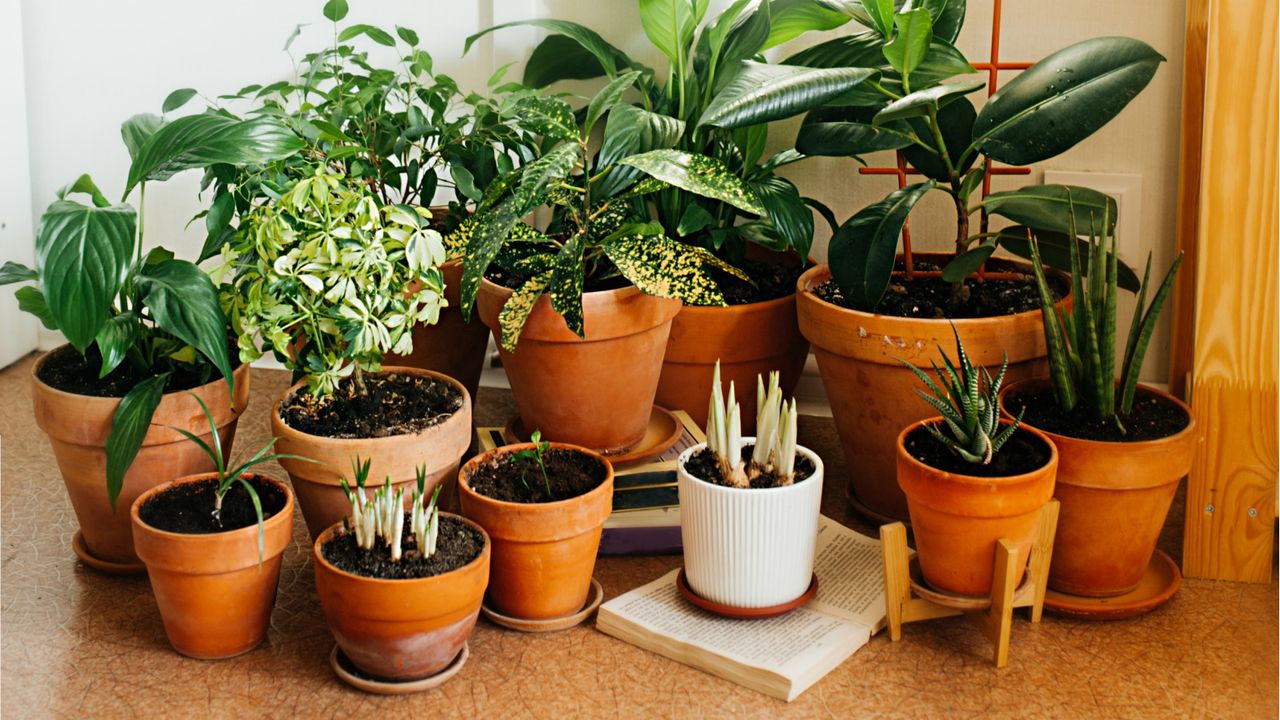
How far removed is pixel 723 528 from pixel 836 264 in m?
0.46

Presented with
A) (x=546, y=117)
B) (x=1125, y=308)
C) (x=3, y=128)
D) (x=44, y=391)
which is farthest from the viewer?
(x=3, y=128)

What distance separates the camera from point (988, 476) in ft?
4.58

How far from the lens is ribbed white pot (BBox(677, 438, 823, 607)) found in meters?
1.43

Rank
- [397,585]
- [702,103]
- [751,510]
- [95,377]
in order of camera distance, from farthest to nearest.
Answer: [702,103], [95,377], [751,510], [397,585]

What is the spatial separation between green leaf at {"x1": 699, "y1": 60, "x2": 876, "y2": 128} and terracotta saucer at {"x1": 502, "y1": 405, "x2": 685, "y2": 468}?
20.6 inches

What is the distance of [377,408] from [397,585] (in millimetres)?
351

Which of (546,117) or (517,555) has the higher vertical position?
(546,117)

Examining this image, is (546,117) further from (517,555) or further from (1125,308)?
(1125,308)

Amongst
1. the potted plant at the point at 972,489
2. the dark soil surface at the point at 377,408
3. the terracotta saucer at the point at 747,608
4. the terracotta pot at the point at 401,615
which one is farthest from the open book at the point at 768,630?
the dark soil surface at the point at 377,408

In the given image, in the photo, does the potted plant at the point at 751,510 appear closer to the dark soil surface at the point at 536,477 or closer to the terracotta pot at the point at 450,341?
the dark soil surface at the point at 536,477

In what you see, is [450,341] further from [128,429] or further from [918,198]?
[918,198]

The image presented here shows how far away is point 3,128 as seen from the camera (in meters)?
2.38

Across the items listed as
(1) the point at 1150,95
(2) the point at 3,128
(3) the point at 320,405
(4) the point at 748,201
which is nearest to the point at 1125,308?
(1) the point at 1150,95

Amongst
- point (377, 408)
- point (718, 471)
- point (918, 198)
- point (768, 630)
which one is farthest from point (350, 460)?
point (918, 198)
